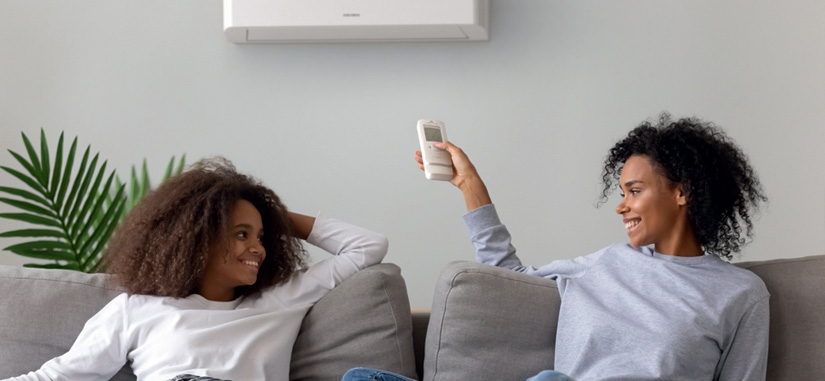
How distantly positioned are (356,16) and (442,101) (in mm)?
405

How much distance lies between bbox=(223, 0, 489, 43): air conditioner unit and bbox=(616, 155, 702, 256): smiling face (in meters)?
1.01

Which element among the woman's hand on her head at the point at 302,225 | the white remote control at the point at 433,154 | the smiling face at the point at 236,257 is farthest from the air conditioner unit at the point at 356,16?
the smiling face at the point at 236,257

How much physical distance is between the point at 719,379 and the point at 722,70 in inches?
55.6

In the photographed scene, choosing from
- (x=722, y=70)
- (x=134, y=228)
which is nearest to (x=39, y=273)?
(x=134, y=228)

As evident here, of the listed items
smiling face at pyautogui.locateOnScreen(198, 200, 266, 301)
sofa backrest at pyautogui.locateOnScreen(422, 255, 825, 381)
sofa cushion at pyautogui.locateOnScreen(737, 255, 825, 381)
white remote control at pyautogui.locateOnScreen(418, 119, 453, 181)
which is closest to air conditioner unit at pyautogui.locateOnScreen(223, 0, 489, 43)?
white remote control at pyautogui.locateOnScreen(418, 119, 453, 181)

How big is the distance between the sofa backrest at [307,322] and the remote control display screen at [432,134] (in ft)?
1.25

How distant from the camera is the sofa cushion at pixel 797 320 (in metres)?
1.99

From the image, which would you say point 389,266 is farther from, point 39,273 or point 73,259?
point 73,259

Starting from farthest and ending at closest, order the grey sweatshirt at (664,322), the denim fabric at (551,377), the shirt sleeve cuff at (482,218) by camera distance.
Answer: the shirt sleeve cuff at (482,218) → the grey sweatshirt at (664,322) → the denim fabric at (551,377)

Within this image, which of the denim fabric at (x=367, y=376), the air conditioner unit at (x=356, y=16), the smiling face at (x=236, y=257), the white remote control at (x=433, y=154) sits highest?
the air conditioner unit at (x=356, y=16)

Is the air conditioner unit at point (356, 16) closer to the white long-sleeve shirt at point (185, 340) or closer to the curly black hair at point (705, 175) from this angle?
the curly black hair at point (705, 175)

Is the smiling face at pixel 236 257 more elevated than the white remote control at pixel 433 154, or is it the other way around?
the white remote control at pixel 433 154

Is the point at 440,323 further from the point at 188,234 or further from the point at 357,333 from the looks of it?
the point at 188,234

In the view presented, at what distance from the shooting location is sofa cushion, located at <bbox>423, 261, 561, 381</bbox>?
203 cm
